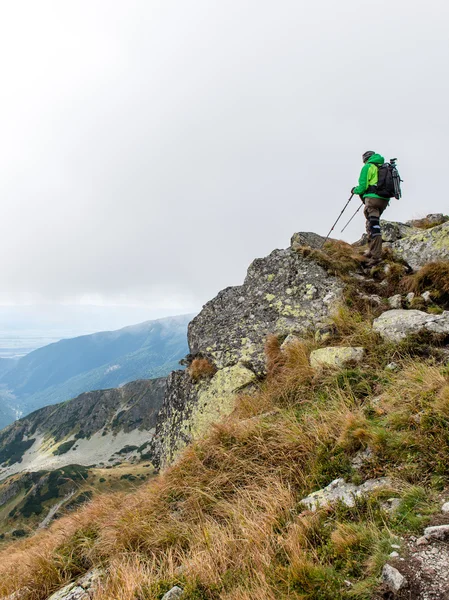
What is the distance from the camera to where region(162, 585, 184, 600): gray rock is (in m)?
3.54

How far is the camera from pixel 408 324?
731cm

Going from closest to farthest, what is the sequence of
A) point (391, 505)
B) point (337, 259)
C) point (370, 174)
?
point (391, 505) → point (370, 174) → point (337, 259)

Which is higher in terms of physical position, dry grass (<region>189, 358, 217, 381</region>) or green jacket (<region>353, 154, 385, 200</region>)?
green jacket (<region>353, 154, 385, 200</region>)

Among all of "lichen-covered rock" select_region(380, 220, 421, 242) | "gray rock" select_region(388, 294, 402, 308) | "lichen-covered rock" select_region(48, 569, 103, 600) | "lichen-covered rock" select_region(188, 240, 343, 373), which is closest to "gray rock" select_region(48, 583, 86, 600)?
"lichen-covered rock" select_region(48, 569, 103, 600)

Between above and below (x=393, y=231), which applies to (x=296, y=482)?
below

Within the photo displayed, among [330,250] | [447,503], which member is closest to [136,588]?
[447,503]

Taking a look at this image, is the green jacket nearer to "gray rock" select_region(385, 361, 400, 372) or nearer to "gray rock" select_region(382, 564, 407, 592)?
"gray rock" select_region(385, 361, 400, 372)

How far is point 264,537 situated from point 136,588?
175 cm

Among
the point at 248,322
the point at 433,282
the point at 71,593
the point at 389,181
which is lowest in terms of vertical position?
the point at 71,593

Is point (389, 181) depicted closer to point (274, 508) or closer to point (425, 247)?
point (425, 247)

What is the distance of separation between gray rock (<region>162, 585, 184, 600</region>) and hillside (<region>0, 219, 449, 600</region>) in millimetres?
22

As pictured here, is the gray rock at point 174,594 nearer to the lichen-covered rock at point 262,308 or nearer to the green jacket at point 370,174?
the lichen-covered rock at point 262,308

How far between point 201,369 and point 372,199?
931cm

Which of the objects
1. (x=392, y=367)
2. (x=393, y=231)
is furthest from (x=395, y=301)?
(x=393, y=231)
